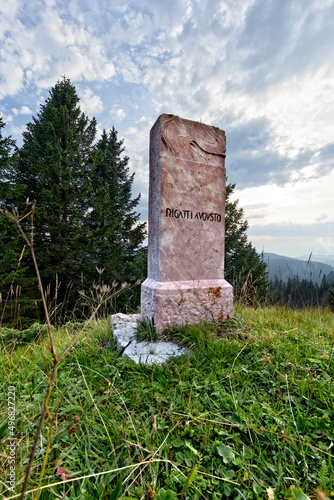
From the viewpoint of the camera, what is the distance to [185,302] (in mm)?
3273

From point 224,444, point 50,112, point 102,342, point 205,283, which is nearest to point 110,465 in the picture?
point 224,444

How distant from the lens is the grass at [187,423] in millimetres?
1298

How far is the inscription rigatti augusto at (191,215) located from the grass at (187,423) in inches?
65.3

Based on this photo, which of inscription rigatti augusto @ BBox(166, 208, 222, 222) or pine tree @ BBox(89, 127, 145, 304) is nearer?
inscription rigatti augusto @ BBox(166, 208, 222, 222)

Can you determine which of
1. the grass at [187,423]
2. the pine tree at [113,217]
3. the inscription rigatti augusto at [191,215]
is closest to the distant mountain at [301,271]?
the inscription rigatti augusto at [191,215]

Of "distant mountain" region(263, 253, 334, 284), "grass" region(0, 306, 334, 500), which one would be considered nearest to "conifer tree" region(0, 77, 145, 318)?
"distant mountain" region(263, 253, 334, 284)

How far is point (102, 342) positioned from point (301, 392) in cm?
226

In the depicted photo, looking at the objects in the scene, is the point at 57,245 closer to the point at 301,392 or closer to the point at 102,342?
the point at 102,342

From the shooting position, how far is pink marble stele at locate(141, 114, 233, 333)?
3.26 metres

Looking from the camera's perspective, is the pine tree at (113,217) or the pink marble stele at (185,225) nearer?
the pink marble stele at (185,225)

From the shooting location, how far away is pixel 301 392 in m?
1.97

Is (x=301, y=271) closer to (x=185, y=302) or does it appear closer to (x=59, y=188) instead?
(x=185, y=302)

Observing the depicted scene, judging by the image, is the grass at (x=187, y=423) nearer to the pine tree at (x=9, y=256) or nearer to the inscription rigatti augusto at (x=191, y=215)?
the inscription rigatti augusto at (x=191, y=215)

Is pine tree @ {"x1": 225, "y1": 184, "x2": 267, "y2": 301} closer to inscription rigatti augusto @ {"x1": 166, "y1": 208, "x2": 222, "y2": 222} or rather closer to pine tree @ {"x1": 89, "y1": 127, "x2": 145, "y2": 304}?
pine tree @ {"x1": 89, "y1": 127, "x2": 145, "y2": 304}
